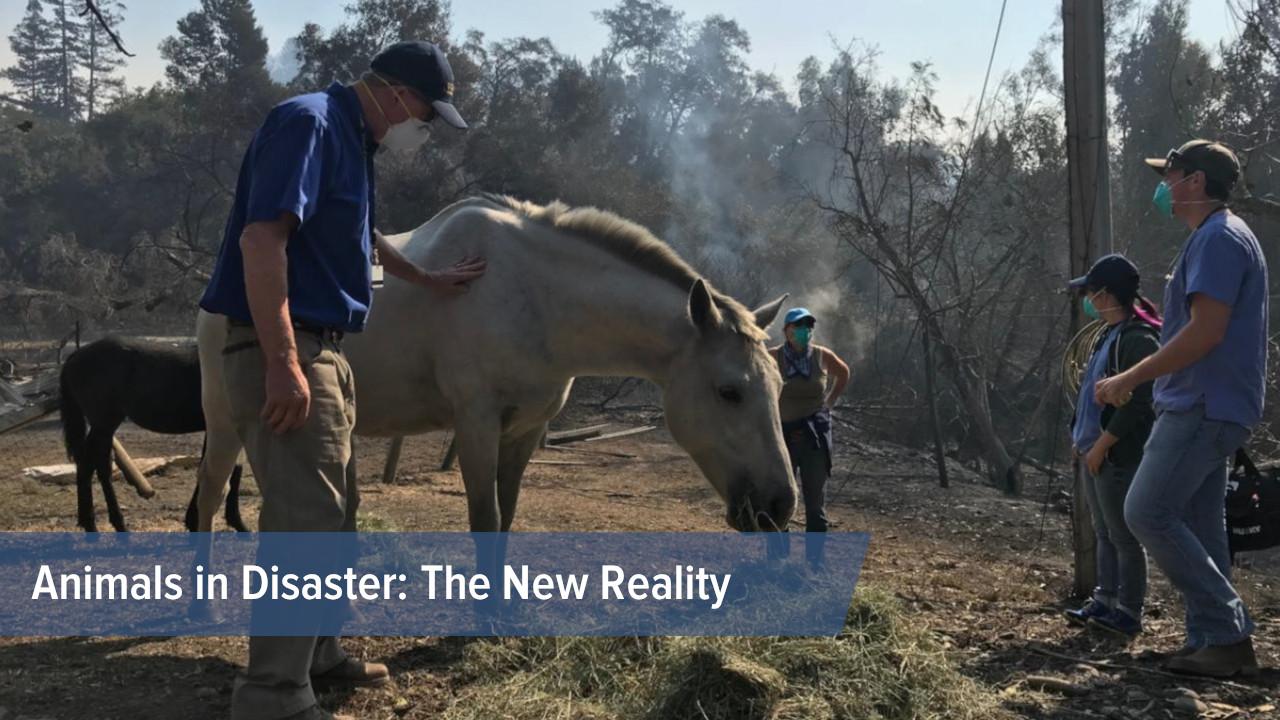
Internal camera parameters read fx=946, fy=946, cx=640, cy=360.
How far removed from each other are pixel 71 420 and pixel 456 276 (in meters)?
3.89

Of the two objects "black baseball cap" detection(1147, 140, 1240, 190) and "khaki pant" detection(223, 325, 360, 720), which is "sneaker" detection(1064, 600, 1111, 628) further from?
"khaki pant" detection(223, 325, 360, 720)

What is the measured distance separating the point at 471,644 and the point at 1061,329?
1310 cm

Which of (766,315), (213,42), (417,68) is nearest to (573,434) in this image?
(766,315)

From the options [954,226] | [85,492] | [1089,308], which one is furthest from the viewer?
[954,226]

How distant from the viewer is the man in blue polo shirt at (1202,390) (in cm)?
369

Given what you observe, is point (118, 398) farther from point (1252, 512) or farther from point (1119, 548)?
point (1252, 512)

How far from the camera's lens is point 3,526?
6934 mm

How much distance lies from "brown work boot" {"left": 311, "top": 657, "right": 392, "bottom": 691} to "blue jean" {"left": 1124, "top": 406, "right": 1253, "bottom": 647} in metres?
3.21

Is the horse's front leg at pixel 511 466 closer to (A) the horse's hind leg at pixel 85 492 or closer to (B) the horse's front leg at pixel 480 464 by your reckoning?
(B) the horse's front leg at pixel 480 464

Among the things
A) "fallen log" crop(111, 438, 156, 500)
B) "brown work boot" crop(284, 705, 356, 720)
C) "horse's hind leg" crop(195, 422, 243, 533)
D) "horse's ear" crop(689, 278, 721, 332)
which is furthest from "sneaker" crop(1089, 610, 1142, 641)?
"fallen log" crop(111, 438, 156, 500)

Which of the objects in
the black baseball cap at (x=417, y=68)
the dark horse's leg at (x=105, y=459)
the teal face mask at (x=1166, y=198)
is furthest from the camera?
the dark horse's leg at (x=105, y=459)

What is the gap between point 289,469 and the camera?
108 inches

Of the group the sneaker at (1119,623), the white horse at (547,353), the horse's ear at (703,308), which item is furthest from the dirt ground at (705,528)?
the horse's ear at (703,308)

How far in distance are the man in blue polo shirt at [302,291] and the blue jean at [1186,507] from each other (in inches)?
122
